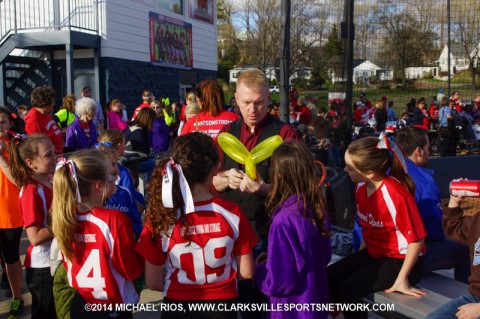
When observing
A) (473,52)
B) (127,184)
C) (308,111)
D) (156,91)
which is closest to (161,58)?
(156,91)

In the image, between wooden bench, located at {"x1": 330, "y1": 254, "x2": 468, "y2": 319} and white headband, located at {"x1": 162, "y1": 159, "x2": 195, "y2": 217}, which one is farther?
wooden bench, located at {"x1": 330, "y1": 254, "x2": 468, "y2": 319}

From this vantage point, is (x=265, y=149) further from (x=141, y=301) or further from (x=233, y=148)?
(x=141, y=301)

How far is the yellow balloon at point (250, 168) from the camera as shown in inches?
117

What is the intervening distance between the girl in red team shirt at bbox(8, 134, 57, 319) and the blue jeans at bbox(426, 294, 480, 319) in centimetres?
241

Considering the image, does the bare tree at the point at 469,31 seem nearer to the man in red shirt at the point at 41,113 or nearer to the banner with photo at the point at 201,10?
the man in red shirt at the point at 41,113

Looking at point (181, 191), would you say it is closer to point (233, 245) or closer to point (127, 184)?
point (233, 245)

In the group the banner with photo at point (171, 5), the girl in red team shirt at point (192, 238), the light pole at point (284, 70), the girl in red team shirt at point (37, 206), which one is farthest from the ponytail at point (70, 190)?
the banner with photo at point (171, 5)

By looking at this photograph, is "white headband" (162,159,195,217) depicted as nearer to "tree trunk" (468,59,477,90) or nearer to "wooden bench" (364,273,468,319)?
"wooden bench" (364,273,468,319)

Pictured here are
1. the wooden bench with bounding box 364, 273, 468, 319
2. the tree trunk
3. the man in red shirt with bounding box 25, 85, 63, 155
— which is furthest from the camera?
the tree trunk

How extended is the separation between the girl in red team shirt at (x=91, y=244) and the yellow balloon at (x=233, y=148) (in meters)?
0.85

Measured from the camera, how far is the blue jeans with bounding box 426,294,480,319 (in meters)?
2.64

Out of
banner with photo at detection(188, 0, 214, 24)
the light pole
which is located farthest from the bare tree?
banner with photo at detection(188, 0, 214, 24)

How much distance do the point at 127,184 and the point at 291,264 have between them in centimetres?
165

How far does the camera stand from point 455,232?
293 centimetres
